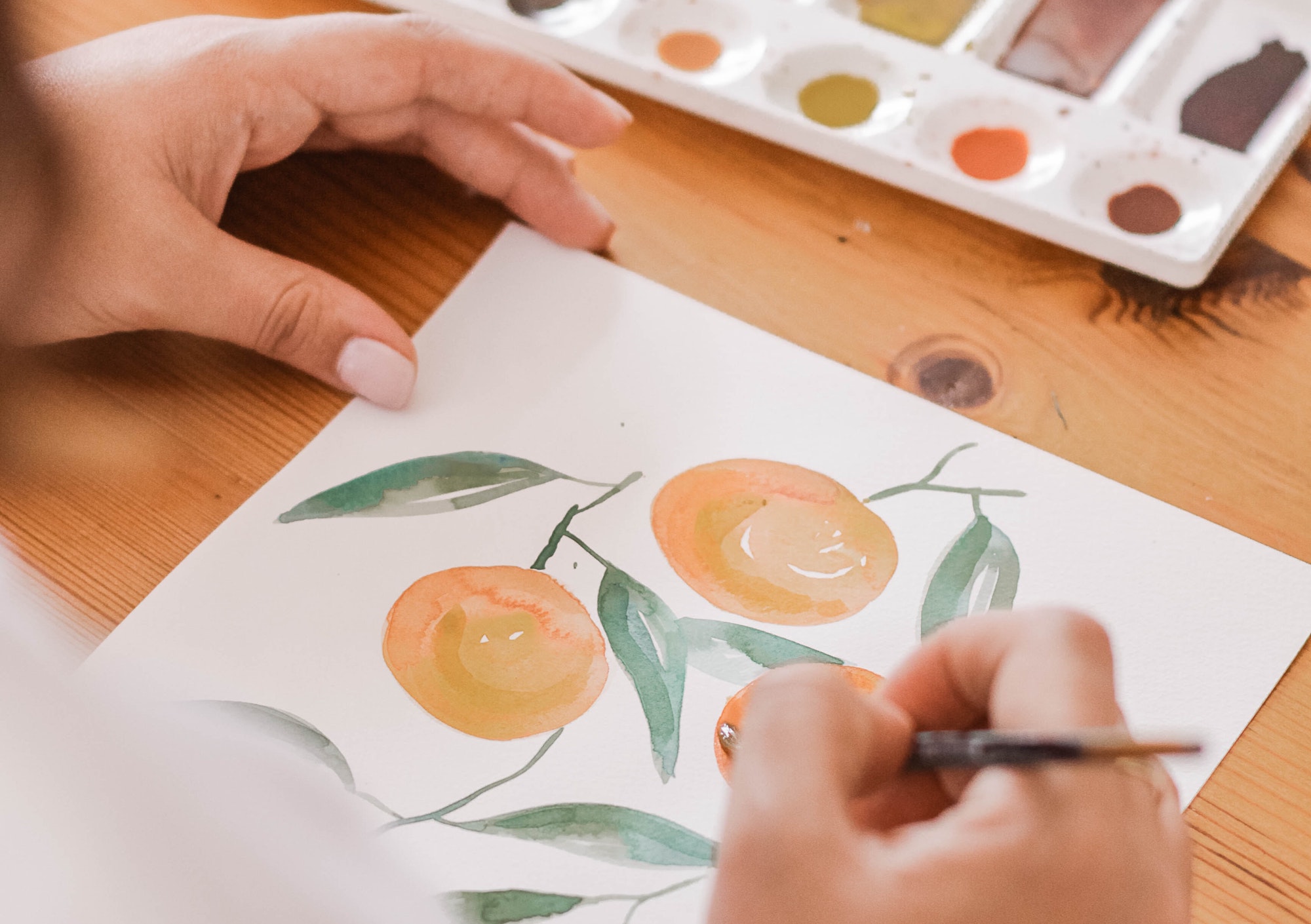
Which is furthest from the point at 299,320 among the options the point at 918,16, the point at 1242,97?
the point at 1242,97

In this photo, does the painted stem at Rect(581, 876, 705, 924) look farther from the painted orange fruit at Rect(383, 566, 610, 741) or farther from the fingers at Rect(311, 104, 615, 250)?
the fingers at Rect(311, 104, 615, 250)

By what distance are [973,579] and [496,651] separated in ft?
0.69

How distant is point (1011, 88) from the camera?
68 cm

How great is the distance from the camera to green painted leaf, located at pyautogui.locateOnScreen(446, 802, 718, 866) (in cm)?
46

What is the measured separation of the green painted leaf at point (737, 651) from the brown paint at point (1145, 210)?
0.30 meters

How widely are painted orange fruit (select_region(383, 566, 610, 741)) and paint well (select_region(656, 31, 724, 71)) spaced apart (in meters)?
0.35

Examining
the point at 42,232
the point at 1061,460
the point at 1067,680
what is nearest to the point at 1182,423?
the point at 1061,460

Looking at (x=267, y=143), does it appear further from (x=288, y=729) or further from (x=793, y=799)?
(x=793, y=799)

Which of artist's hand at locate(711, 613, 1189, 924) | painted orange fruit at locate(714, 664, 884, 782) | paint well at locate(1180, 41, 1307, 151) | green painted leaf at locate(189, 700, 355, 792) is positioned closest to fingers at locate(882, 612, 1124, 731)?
artist's hand at locate(711, 613, 1189, 924)

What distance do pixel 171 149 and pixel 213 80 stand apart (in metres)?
0.04

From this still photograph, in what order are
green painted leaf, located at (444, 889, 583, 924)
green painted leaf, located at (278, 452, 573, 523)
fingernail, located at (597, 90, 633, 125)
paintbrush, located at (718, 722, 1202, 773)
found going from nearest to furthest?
1. paintbrush, located at (718, 722, 1202, 773)
2. green painted leaf, located at (444, 889, 583, 924)
3. green painted leaf, located at (278, 452, 573, 523)
4. fingernail, located at (597, 90, 633, 125)

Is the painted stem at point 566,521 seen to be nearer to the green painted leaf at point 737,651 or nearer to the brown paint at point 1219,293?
the green painted leaf at point 737,651

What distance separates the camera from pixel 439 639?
0.52 metres

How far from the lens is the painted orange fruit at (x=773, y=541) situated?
1.74 ft
